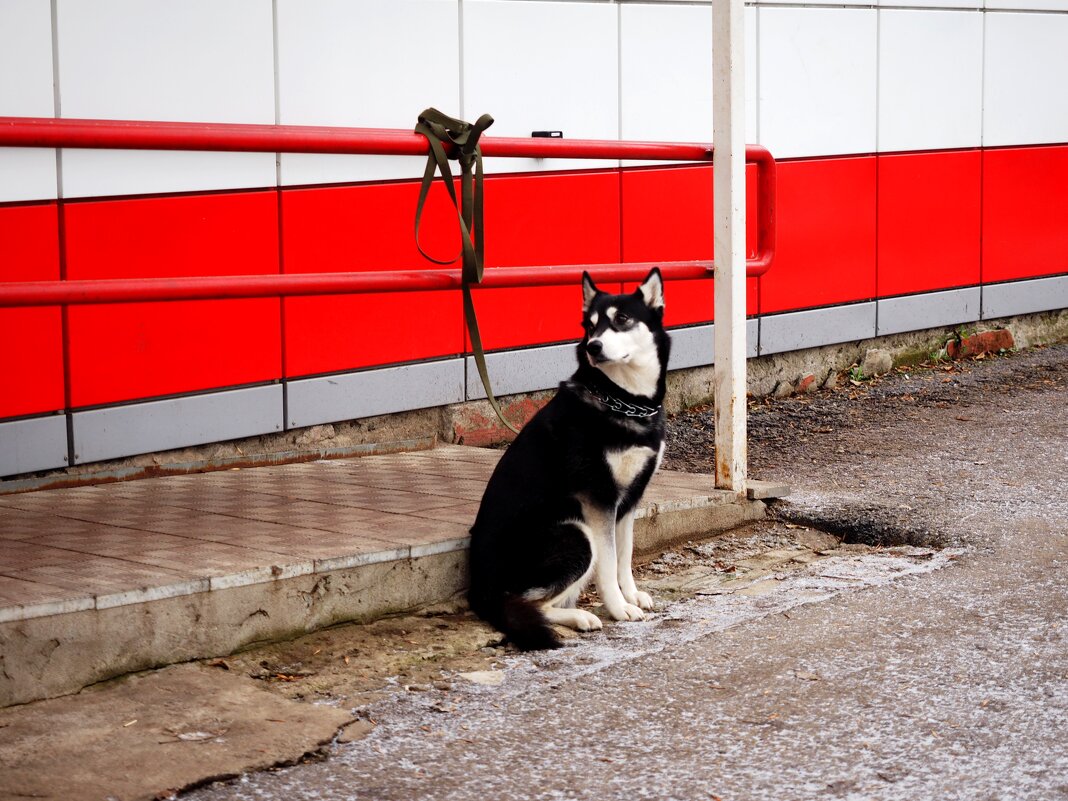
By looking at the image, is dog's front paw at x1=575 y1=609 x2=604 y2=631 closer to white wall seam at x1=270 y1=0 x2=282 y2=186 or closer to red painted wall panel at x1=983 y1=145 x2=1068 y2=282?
white wall seam at x1=270 y1=0 x2=282 y2=186

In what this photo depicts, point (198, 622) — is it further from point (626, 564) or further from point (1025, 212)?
point (1025, 212)

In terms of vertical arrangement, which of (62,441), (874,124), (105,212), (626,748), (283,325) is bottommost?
(626,748)

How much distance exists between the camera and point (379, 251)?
21.2ft

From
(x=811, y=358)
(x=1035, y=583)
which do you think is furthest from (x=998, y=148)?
(x=1035, y=583)

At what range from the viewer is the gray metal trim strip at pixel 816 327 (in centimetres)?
841

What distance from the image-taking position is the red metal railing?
3742 millimetres

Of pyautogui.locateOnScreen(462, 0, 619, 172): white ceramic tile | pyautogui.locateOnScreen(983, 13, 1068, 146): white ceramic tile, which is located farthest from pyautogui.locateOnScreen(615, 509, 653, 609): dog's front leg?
pyautogui.locateOnScreen(983, 13, 1068, 146): white ceramic tile

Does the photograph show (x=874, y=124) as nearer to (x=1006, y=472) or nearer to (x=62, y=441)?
(x=1006, y=472)

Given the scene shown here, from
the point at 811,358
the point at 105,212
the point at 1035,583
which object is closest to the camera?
the point at 1035,583

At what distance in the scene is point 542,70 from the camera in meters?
7.07

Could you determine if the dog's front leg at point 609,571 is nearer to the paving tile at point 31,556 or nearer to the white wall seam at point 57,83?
the paving tile at point 31,556

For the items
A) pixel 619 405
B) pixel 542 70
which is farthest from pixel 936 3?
pixel 619 405

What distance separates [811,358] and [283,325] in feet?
12.9

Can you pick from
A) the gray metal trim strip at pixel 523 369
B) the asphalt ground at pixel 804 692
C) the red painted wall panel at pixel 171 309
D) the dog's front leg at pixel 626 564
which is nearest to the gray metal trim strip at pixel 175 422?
the red painted wall panel at pixel 171 309
